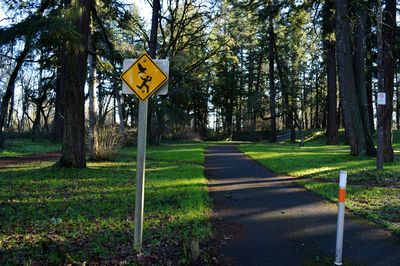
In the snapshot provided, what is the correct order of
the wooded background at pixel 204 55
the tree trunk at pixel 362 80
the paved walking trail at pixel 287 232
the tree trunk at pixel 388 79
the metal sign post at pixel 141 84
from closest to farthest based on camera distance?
1. the paved walking trail at pixel 287 232
2. the metal sign post at pixel 141 84
3. the wooded background at pixel 204 55
4. the tree trunk at pixel 388 79
5. the tree trunk at pixel 362 80

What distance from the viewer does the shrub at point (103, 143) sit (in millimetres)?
16719

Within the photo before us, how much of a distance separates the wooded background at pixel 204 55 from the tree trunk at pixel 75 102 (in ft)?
0.10

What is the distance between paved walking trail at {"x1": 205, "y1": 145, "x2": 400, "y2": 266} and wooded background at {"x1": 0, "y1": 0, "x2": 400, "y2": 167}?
606cm

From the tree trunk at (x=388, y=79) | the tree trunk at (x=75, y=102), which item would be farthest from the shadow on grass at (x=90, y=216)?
the tree trunk at (x=388, y=79)

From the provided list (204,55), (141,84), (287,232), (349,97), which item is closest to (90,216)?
(141,84)

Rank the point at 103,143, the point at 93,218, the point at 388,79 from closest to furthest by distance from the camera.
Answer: the point at 93,218 < the point at 388,79 < the point at 103,143

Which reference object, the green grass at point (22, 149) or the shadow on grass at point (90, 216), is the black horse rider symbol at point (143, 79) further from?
the green grass at point (22, 149)

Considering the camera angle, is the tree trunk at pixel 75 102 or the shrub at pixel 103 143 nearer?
the tree trunk at pixel 75 102

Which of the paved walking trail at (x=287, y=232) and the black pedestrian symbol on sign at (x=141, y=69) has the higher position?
the black pedestrian symbol on sign at (x=141, y=69)

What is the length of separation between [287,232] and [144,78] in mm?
3436

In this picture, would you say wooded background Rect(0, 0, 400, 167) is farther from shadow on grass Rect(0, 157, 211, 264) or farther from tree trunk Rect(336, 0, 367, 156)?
shadow on grass Rect(0, 157, 211, 264)

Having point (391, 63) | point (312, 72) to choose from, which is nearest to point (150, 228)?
point (391, 63)

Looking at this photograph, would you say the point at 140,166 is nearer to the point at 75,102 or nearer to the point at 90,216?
the point at 90,216

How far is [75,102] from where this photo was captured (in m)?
12.8
